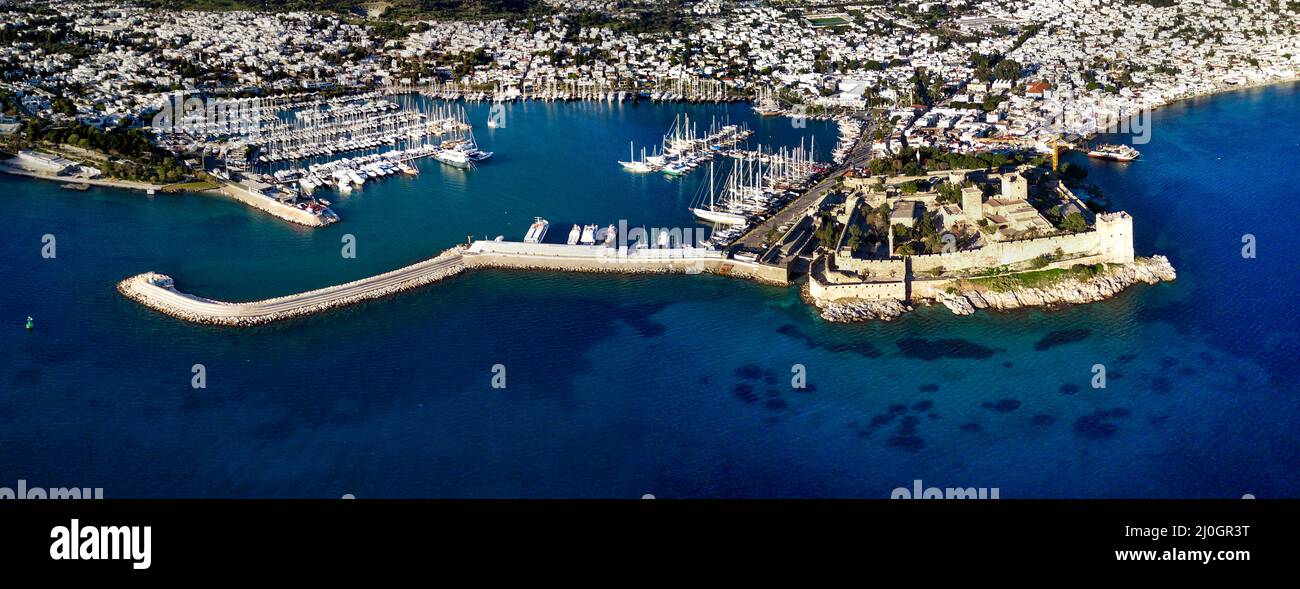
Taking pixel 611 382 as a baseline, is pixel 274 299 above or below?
above

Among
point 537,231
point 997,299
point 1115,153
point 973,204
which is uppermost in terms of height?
point 1115,153

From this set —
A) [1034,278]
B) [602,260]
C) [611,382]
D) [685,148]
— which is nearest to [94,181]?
[602,260]

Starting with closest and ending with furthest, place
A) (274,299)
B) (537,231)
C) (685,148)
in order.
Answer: (274,299) → (537,231) → (685,148)

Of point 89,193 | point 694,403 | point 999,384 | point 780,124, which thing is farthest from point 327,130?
point 999,384

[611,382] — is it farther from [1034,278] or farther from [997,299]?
[1034,278]

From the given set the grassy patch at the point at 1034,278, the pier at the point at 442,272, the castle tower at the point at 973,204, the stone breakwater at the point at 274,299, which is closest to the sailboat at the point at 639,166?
the pier at the point at 442,272

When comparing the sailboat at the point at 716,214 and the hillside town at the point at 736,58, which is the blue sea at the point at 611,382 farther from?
the hillside town at the point at 736,58

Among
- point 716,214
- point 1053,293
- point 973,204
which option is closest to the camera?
point 1053,293

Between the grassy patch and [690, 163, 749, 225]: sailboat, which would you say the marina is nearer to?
[690, 163, 749, 225]: sailboat
